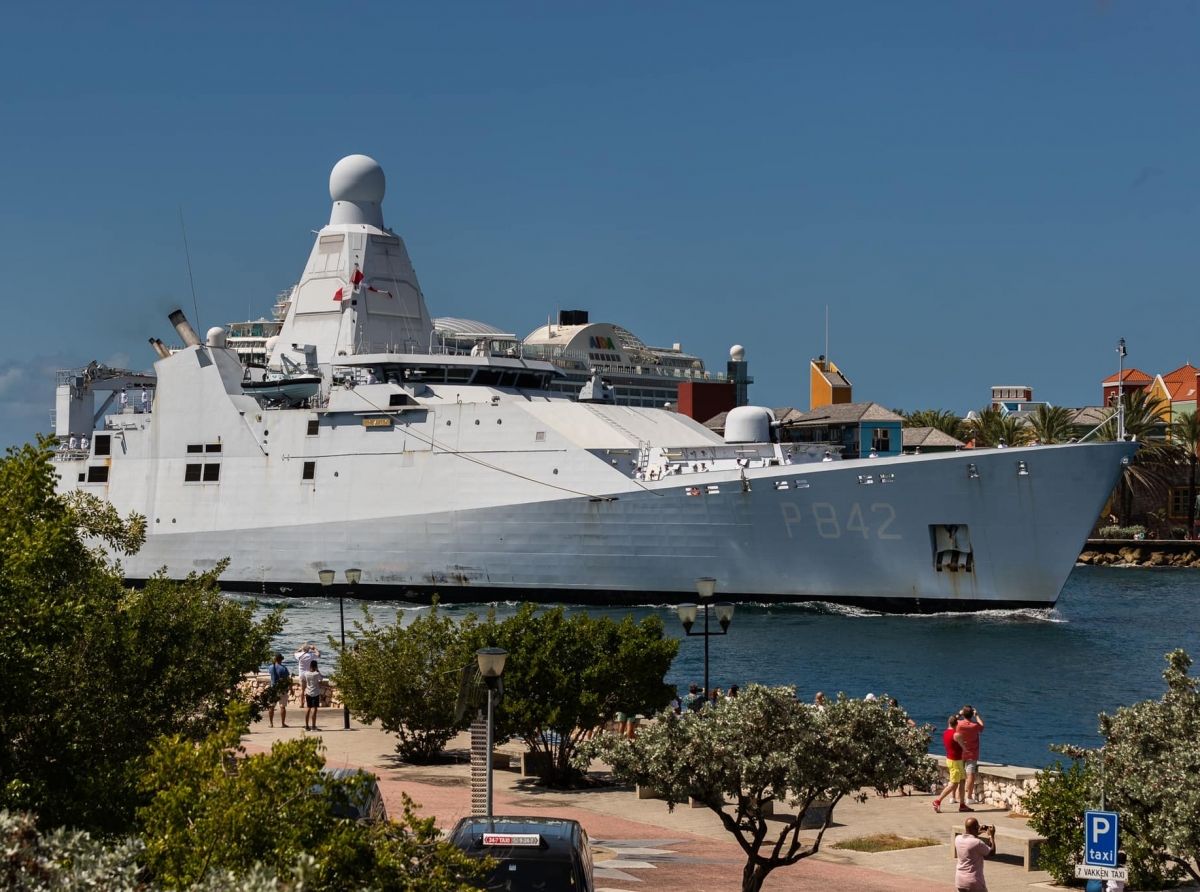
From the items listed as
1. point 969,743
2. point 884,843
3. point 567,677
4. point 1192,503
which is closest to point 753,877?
point 884,843

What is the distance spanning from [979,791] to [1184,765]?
22.6ft

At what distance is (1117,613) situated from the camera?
143ft

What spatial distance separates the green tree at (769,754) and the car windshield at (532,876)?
7.24 ft

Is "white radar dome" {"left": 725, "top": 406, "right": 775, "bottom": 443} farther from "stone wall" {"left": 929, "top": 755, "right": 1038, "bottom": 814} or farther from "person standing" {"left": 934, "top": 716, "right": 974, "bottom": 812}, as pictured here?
"person standing" {"left": 934, "top": 716, "right": 974, "bottom": 812}

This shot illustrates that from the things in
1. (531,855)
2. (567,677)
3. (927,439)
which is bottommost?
(531,855)

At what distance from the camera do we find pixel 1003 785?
1648 centimetres

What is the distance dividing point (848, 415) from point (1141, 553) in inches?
644

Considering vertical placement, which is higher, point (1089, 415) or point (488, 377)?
point (1089, 415)

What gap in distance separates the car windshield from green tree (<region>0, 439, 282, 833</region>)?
2.42 meters

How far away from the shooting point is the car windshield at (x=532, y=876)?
9000 millimetres

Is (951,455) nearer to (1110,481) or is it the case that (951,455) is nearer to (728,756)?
(1110,481)

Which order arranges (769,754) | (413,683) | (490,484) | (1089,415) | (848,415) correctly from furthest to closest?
(1089,415) → (848,415) → (490,484) → (413,683) → (769,754)

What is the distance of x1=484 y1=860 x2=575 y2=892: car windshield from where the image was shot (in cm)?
900

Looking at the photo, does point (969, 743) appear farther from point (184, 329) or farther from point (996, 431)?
point (996, 431)
